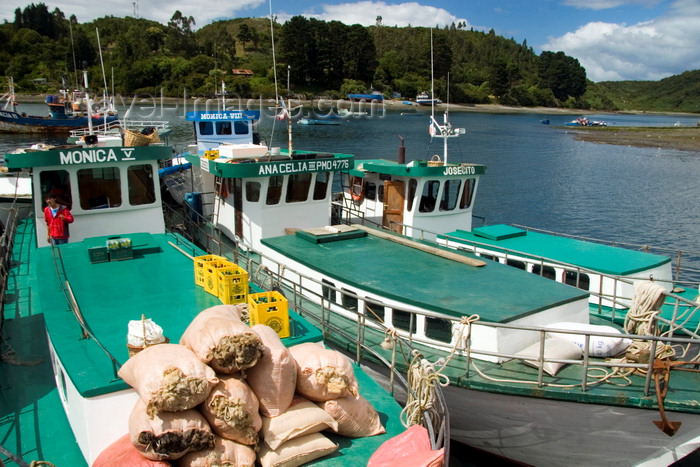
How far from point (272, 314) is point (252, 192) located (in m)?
7.64

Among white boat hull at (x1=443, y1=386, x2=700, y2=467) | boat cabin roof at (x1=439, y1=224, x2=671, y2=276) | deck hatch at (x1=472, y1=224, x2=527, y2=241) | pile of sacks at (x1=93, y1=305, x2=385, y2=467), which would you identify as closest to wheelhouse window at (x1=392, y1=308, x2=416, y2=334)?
white boat hull at (x1=443, y1=386, x2=700, y2=467)

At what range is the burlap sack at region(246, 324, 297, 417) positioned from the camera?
522 cm

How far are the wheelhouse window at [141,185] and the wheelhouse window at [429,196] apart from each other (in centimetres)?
757

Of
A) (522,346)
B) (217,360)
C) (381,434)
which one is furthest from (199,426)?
(522,346)

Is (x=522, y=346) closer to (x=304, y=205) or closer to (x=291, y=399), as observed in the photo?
(x=291, y=399)

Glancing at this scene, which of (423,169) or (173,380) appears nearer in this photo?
(173,380)

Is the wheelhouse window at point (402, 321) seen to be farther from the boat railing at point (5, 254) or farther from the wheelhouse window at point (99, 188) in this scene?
the wheelhouse window at point (99, 188)

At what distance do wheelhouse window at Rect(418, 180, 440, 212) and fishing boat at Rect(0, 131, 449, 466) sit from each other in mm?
3007

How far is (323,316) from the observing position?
9266mm

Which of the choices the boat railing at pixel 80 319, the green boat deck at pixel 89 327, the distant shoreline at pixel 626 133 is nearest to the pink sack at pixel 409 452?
the green boat deck at pixel 89 327

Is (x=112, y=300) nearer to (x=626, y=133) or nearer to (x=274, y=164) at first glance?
(x=274, y=164)

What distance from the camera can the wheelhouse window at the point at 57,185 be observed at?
11.3 m

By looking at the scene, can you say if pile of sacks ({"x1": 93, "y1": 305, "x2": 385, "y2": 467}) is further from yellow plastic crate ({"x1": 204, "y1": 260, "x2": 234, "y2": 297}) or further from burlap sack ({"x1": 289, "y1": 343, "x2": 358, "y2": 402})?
yellow plastic crate ({"x1": 204, "y1": 260, "x2": 234, "y2": 297})

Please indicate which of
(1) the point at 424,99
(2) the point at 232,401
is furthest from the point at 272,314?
(1) the point at 424,99
